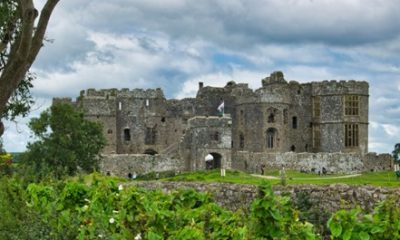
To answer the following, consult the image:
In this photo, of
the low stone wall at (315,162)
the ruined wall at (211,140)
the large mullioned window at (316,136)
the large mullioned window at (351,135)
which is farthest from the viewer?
the large mullioned window at (316,136)

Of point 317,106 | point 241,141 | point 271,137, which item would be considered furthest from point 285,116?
point 241,141

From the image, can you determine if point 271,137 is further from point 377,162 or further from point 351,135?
point 377,162

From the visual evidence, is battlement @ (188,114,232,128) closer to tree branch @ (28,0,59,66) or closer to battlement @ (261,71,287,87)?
battlement @ (261,71,287,87)

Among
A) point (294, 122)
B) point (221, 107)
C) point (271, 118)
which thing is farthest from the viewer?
point (294, 122)

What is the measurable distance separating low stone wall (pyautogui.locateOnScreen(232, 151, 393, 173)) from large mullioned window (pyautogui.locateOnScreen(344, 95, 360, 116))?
6466mm

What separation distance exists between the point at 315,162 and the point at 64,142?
67.9 feet

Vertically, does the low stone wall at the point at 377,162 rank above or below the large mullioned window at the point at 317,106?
below

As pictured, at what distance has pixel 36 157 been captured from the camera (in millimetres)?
58594

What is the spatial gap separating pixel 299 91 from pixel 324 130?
4.32 meters

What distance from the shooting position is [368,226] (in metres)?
10.7

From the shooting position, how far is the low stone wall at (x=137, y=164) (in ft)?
228

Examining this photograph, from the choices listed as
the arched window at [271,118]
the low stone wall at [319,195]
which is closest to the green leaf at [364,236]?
the low stone wall at [319,195]

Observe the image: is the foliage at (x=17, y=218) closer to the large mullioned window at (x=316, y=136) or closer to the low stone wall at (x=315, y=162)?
the low stone wall at (x=315, y=162)

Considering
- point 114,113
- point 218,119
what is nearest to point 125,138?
point 114,113
